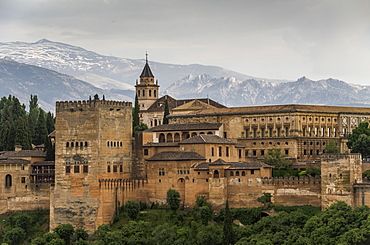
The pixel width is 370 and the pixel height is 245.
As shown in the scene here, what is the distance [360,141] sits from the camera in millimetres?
92688

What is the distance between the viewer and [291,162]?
9531cm

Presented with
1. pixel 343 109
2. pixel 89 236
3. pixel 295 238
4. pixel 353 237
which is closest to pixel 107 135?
pixel 89 236

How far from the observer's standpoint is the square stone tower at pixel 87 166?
82688mm

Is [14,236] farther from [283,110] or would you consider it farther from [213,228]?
[283,110]

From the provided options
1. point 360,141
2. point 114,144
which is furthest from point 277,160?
point 114,144

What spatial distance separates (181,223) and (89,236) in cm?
980

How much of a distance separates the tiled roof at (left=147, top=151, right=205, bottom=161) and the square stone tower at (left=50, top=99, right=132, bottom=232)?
4.27 m

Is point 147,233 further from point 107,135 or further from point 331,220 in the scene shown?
point 331,220

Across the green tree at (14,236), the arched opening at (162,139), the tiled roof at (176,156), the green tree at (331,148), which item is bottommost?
the green tree at (14,236)

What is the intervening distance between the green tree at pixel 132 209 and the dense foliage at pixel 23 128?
16.1 m

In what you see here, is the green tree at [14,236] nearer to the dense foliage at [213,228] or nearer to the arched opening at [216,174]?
the dense foliage at [213,228]

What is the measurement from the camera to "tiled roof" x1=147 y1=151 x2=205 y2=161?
83.6 meters

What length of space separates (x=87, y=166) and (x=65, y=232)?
7.21m

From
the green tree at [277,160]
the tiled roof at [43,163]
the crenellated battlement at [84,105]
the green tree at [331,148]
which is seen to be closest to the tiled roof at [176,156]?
the crenellated battlement at [84,105]
